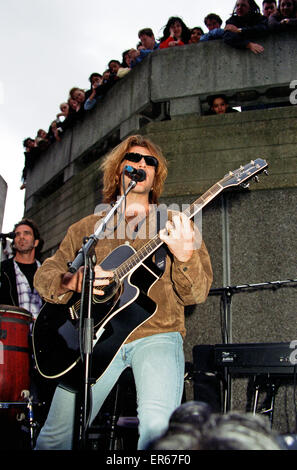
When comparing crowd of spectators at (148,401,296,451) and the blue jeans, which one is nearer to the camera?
crowd of spectators at (148,401,296,451)

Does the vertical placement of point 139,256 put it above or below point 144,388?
above

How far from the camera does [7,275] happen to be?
465 cm

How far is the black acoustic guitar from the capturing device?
7.68 feet

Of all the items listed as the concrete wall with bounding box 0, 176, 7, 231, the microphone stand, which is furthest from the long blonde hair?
the microphone stand

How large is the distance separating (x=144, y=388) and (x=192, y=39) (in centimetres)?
542

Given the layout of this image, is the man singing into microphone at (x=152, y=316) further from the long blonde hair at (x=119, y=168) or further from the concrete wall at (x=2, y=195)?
the concrete wall at (x=2, y=195)

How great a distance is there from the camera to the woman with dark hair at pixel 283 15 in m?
5.45

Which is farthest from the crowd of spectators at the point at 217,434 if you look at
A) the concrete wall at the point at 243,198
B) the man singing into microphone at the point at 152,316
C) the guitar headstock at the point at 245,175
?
the concrete wall at the point at 243,198

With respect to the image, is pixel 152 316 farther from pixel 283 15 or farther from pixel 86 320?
pixel 283 15

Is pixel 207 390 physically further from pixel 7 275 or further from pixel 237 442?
pixel 237 442

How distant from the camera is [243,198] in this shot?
4.99m

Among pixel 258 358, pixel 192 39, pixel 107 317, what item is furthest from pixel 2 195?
pixel 192 39

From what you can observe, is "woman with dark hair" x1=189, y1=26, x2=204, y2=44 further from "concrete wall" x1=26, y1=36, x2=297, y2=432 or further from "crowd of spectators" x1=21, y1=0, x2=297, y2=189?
"concrete wall" x1=26, y1=36, x2=297, y2=432

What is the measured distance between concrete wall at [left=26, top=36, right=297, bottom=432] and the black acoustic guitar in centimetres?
220
